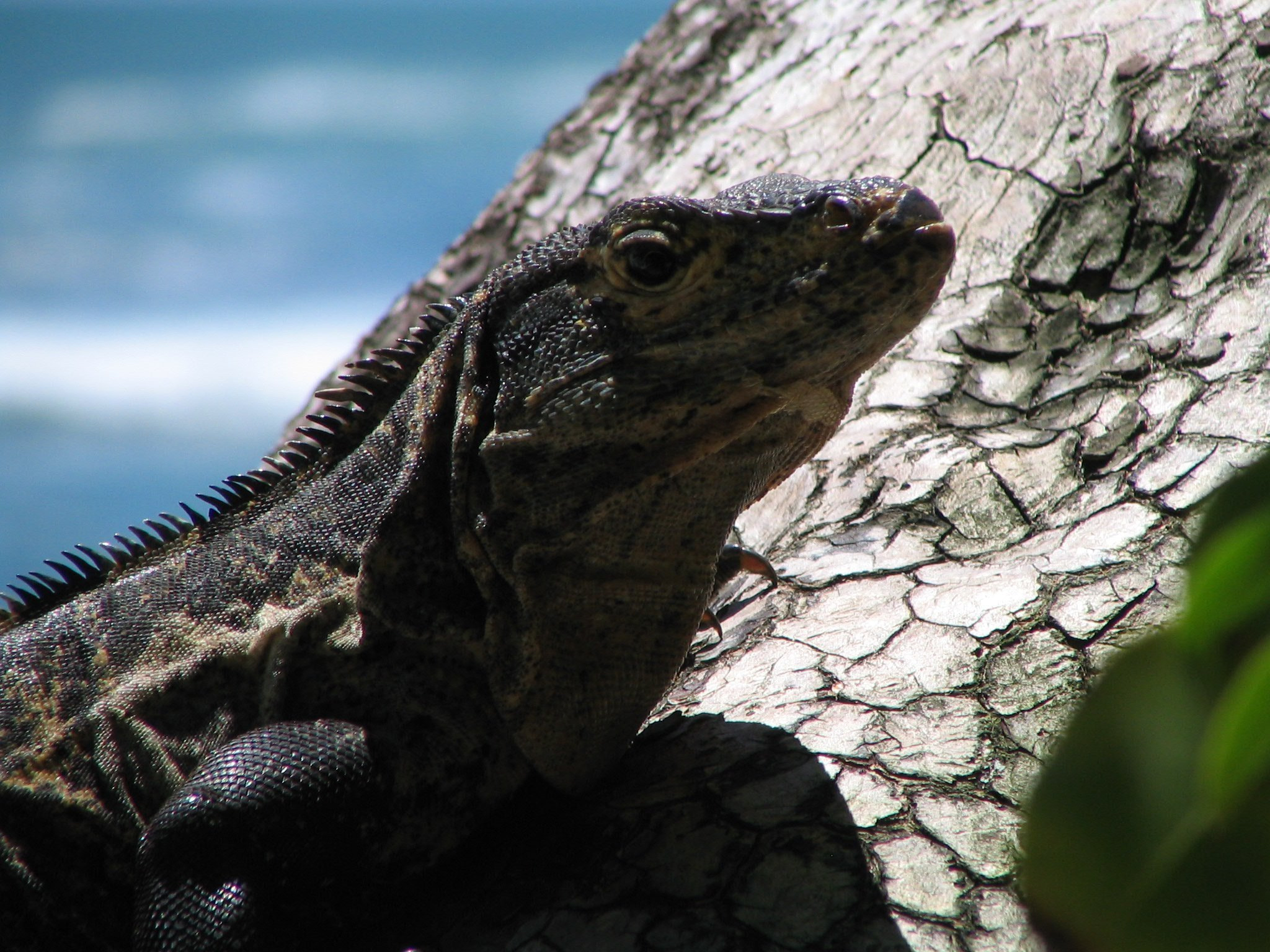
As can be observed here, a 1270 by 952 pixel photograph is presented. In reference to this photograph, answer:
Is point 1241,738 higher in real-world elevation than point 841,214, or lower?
lower

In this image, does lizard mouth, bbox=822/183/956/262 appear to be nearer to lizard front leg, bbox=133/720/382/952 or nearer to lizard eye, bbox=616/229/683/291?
lizard eye, bbox=616/229/683/291

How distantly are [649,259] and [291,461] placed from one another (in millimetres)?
1287

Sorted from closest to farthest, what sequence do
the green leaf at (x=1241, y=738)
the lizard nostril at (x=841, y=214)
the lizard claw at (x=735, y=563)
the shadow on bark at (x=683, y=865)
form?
the green leaf at (x=1241, y=738), the shadow on bark at (x=683, y=865), the lizard nostril at (x=841, y=214), the lizard claw at (x=735, y=563)

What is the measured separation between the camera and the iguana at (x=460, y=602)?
2.49 metres

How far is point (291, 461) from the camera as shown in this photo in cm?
324

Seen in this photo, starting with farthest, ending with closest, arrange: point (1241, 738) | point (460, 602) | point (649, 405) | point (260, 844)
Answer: point (460, 602) < point (649, 405) < point (260, 844) < point (1241, 738)

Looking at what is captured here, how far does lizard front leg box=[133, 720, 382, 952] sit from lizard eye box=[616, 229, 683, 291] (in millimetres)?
1262

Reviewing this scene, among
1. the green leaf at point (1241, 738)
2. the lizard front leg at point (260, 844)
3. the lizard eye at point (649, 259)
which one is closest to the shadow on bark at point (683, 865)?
the lizard front leg at point (260, 844)

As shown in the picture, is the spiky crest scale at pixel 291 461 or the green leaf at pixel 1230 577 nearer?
the green leaf at pixel 1230 577

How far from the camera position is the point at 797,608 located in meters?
3.54

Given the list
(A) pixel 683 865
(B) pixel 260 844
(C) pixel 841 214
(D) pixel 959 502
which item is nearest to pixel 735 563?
(D) pixel 959 502

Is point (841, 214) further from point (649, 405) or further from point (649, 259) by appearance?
point (649, 405)

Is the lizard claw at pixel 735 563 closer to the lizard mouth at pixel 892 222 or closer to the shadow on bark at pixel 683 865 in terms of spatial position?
the shadow on bark at pixel 683 865

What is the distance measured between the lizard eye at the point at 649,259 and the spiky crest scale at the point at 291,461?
665 millimetres
